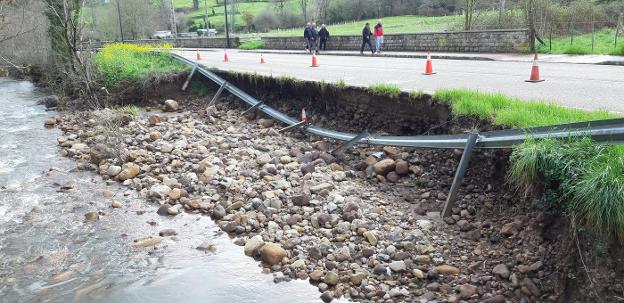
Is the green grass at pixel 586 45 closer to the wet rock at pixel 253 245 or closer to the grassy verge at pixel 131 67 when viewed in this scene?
the grassy verge at pixel 131 67

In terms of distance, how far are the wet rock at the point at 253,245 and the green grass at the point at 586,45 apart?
14039 millimetres

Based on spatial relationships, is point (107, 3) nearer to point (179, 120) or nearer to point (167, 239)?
point (179, 120)

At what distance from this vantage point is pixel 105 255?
275 inches

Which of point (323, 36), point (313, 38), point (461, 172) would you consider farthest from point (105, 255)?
point (323, 36)

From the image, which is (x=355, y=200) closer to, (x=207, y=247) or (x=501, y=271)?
(x=207, y=247)

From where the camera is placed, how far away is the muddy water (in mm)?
5988

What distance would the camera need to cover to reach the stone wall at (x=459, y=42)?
18828mm

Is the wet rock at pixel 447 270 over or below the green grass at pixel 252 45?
below

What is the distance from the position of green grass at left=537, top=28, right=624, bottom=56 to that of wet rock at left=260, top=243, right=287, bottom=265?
14079 millimetres

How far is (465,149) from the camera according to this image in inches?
271

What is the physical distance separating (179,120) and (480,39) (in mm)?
12436

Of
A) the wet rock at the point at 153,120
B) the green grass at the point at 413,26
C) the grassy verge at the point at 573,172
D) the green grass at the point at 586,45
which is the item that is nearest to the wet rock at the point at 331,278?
the grassy verge at the point at 573,172

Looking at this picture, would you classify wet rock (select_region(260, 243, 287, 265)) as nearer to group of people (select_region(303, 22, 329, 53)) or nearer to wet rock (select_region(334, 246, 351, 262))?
wet rock (select_region(334, 246, 351, 262))

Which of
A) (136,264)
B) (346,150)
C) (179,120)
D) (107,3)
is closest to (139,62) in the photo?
(179,120)
